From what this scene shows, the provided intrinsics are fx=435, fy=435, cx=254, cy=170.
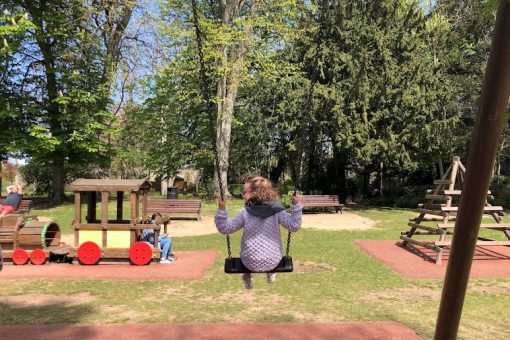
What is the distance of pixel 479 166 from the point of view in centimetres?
251

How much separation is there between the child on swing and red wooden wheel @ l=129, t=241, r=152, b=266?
616 centimetres

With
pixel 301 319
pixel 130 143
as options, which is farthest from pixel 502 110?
pixel 130 143

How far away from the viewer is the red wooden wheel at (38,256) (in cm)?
1029

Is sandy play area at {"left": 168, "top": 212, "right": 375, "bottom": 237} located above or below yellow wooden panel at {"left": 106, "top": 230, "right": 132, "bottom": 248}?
below

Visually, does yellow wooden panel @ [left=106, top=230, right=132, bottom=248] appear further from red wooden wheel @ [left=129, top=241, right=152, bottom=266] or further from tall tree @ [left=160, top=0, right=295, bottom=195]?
tall tree @ [left=160, top=0, right=295, bottom=195]

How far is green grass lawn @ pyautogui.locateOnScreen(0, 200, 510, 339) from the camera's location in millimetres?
6371

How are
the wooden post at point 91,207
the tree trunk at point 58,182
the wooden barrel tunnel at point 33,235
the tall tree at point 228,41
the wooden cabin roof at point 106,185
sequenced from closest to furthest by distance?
the wooden cabin roof at point 106,185, the wooden barrel tunnel at point 33,235, the wooden post at point 91,207, the tall tree at point 228,41, the tree trunk at point 58,182

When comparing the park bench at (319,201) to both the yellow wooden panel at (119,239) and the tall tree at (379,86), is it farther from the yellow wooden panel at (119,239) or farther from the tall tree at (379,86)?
the yellow wooden panel at (119,239)

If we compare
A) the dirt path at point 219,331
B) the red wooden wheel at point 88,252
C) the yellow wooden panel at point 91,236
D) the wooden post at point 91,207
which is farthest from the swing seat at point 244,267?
the wooden post at point 91,207

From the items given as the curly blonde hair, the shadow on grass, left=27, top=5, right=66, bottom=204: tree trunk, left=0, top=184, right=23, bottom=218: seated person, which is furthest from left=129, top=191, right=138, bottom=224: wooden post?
left=27, top=5, right=66, bottom=204: tree trunk

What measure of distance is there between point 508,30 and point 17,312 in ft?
23.8

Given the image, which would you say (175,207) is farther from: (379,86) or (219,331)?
(219,331)

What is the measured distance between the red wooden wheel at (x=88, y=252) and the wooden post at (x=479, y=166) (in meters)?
8.92

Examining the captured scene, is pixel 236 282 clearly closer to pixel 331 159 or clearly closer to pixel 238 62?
pixel 238 62
